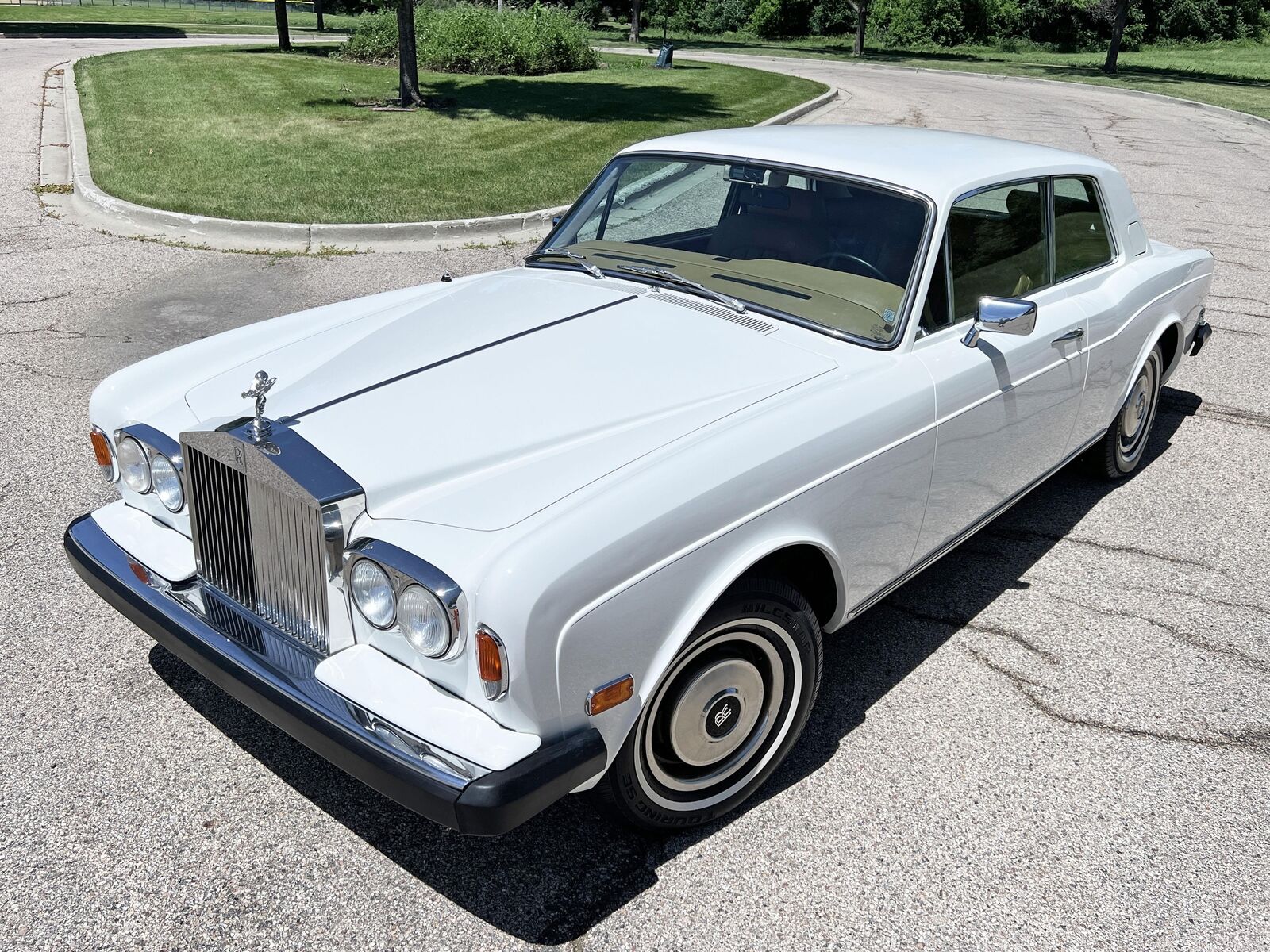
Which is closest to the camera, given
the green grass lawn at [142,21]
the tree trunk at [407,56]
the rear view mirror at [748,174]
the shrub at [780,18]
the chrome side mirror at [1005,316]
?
the chrome side mirror at [1005,316]

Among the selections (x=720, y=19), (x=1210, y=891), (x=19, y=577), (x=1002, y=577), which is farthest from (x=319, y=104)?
(x=720, y=19)

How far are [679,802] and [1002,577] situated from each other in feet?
6.77

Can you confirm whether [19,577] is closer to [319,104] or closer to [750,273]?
[750,273]

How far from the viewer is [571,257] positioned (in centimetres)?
404

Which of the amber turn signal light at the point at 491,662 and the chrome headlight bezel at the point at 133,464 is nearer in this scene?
the amber turn signal light at the point at 491,662

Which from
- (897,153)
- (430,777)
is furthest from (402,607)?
(897,153)

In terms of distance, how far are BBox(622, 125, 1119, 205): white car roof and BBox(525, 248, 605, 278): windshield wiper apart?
53 cm

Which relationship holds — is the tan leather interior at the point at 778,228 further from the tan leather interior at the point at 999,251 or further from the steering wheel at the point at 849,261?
the tan leather interior at the point at 999,251

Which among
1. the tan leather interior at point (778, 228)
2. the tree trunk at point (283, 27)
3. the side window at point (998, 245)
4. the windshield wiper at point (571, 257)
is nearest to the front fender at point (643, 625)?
the tan leather interior at point (778, 228)

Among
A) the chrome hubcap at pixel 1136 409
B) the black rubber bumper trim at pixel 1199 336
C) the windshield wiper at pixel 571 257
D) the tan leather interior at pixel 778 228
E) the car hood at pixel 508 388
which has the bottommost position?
the chrome hubcap at pixel 1136 409

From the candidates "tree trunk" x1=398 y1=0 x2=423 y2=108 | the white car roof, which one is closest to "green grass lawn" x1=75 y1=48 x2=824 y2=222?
"tree trunk" x1=398 y1=0 x2=423 y2=108

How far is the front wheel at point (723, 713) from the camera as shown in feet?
8.86

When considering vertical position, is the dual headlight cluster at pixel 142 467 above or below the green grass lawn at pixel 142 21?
below

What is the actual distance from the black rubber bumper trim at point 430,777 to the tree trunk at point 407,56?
12856mm
